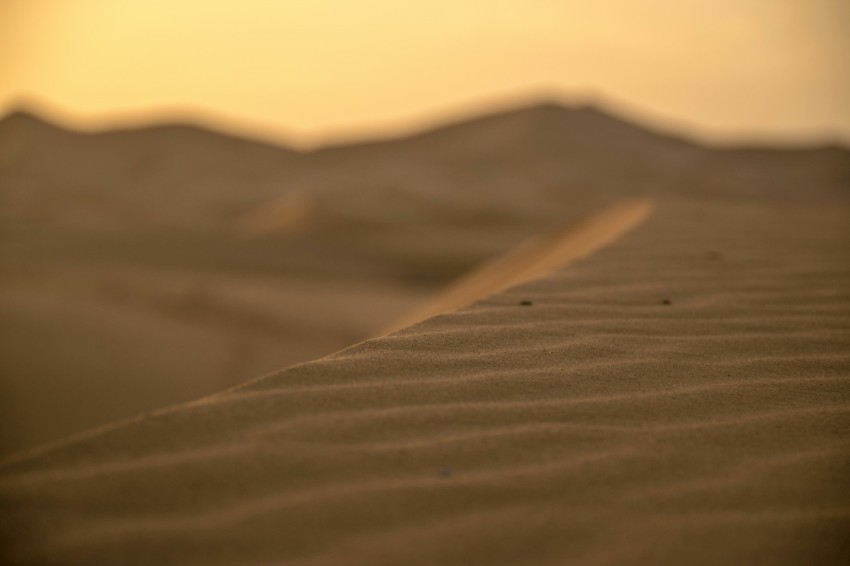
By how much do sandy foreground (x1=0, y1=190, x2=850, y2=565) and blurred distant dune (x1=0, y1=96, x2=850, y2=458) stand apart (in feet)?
9.66

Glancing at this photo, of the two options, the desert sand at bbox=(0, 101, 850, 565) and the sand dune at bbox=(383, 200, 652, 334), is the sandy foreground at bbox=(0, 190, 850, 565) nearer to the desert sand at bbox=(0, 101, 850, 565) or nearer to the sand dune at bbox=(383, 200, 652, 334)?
the desert sand at bbox=(0, 101, 850, 565)

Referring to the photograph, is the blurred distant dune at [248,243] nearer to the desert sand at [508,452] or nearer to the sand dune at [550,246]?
the sand dune at [550,246]

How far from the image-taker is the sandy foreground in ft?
3.59

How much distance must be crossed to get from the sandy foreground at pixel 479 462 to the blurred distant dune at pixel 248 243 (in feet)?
9.66

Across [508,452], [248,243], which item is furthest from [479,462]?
[248,243]

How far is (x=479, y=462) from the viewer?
1.29m

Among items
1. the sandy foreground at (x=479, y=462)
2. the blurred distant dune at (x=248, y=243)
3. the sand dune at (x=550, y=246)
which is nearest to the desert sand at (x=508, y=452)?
the sandy foreground at (x=479, y=462)

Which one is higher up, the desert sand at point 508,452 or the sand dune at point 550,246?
the sand dune at point 550,246

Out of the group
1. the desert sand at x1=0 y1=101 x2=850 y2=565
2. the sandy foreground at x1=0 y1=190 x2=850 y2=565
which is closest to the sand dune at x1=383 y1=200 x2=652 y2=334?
the desert sand at x1=0 y1=101 x2=850 y2=565

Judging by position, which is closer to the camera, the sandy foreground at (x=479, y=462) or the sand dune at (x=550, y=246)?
the sandy foreground at (x=479, y=462)

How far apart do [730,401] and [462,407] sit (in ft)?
2.00

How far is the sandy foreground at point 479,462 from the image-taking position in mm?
1096

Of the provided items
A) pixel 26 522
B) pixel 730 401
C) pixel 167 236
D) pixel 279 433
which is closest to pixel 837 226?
pixel 730 401

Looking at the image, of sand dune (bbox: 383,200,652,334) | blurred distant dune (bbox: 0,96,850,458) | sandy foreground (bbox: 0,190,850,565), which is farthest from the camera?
blurred distant dune (bbox: 0,96,850,458)
